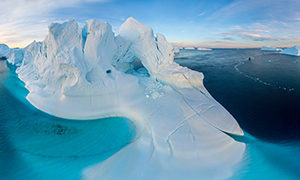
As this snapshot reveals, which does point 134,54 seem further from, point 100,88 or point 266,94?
point 266,94

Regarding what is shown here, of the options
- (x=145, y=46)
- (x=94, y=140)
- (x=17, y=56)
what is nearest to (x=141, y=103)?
(x=94, y=140)

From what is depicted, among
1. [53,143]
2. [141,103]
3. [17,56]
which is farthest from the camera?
[17,56]

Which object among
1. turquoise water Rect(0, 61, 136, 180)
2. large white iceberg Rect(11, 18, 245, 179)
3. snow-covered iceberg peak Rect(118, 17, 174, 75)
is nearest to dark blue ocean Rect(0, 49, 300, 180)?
turquoise water Rect(0, 61, 136, 180)

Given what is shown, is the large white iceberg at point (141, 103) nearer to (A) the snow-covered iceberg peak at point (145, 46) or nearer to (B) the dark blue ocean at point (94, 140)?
(A) the snow-covered iceberg peak at point (145, 46)

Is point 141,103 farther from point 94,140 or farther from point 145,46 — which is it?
point 145,46

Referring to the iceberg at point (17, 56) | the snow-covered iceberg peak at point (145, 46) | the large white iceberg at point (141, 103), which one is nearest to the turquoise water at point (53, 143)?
the large white iceberg at point (141, 103)
